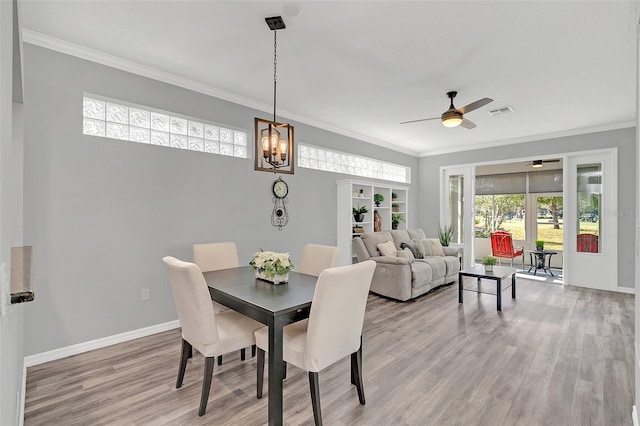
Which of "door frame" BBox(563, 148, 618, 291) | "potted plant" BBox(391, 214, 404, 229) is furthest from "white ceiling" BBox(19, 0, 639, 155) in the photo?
"potted plant" BBox(391, 214, 404, 229)

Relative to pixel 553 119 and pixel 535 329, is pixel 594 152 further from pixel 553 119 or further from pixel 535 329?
pixel 535 329

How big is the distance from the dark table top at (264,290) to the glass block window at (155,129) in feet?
5.55

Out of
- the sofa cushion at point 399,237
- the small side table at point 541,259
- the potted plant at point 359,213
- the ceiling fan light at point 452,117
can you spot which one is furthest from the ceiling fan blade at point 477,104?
the small side table at point 541,259

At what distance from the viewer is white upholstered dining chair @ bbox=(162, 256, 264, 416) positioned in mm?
1968

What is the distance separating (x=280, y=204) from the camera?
15.1 ft

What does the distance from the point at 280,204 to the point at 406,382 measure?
2.86 meters

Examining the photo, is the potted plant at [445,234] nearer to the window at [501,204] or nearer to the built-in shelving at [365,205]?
the built-in shelving at [365,205]

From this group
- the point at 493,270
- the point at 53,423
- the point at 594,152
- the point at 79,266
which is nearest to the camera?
the point at 53,423

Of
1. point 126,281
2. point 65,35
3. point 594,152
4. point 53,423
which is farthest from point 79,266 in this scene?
point 594,152

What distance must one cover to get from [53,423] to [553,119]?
6.78 meters

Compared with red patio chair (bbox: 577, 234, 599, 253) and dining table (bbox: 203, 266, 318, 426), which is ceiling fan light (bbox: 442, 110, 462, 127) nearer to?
dining table (bbox: 203, 266, 318, 426)

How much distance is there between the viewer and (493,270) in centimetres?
468

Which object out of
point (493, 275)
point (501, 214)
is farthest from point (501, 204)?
point (493, 275)

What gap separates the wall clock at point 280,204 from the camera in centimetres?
451
